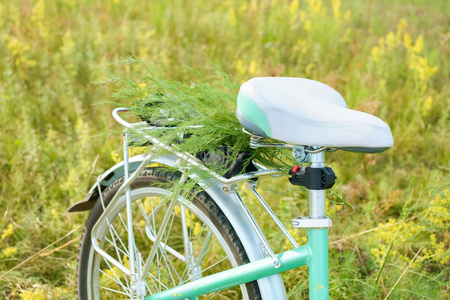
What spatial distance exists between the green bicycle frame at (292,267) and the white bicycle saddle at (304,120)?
276mm

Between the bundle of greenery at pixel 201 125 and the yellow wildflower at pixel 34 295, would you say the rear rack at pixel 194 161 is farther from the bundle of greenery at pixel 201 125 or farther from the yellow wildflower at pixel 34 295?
the yellow wildflower at pixel 34 295

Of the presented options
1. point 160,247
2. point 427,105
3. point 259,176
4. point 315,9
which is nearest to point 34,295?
point 160,247

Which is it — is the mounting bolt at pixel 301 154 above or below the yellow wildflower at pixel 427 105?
above

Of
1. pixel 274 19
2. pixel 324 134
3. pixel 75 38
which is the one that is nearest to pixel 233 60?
pixel 274 19

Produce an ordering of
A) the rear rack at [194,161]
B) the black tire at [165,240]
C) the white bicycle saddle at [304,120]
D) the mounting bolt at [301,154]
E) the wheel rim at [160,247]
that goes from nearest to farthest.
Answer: the white bicycle saddle at [304,120] → the mounting bolt at [301,154] → the rear rack at [194,161] → the black tire at [165,240] → the wheel rim at [160,247]

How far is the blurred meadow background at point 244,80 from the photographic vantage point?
86.6 inches

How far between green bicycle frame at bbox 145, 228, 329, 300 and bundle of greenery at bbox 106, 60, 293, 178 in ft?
0.86

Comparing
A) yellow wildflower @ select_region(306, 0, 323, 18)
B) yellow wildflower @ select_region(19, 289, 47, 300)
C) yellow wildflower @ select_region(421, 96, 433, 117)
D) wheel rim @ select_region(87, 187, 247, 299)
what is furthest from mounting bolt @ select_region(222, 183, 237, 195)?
yellow wildflower @ select_region(306, 0, 323, 18)

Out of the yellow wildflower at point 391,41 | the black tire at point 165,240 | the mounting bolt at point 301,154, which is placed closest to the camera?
the mounting bolt at point 301,154

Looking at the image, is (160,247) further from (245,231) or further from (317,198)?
(317,198)

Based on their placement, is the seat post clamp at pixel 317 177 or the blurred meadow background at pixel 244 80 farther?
the blurred meadow background at pixel 244 80

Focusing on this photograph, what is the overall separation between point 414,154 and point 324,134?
242 centimetres

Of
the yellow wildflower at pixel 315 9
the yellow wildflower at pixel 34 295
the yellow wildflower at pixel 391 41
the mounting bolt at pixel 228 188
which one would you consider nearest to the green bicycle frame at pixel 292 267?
the mounting bolt at pixel 228 188

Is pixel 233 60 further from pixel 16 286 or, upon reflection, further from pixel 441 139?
pixel 16 286
